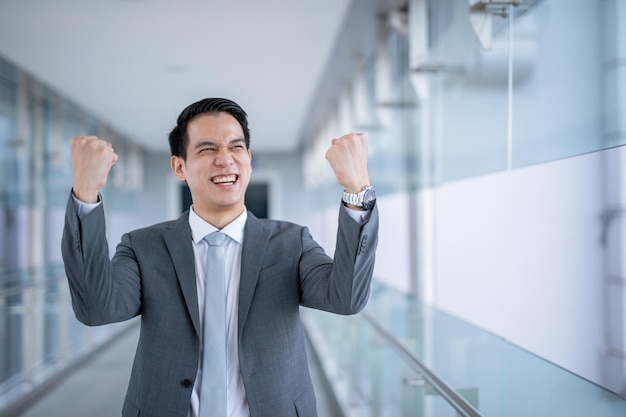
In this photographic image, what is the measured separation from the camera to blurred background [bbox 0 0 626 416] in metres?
1.47

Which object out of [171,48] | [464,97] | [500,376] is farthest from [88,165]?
[171,48]

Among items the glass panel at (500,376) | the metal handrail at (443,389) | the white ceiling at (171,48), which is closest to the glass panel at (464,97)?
the glass panel at (500,376)

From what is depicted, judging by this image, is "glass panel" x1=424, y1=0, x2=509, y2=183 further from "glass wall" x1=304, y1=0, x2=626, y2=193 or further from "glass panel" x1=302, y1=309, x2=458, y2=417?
"glass panel" x1=302, y1=309, x2=458, y2=417

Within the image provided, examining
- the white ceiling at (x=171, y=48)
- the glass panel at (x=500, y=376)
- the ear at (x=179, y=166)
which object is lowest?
the glass panel at (x=500, y=376)

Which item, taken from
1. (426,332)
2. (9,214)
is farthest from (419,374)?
(9,214)

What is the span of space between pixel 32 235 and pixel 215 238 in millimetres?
5498

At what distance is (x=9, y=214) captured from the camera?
18.8 ft

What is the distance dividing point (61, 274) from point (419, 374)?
5954 mm

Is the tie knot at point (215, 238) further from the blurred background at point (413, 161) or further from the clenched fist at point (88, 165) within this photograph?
the blurred background at point (413, 161)

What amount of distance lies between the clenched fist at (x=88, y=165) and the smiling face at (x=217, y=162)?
0.90 feet

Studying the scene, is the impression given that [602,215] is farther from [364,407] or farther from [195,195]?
[364,407]

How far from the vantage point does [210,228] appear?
1.61 m

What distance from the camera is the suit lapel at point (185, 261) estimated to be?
1481mm

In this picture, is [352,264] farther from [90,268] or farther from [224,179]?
[90,268]
